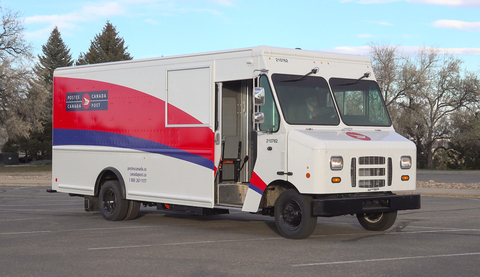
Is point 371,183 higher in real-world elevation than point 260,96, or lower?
lower

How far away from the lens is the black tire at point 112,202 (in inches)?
520

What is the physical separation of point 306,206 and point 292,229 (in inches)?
23.1

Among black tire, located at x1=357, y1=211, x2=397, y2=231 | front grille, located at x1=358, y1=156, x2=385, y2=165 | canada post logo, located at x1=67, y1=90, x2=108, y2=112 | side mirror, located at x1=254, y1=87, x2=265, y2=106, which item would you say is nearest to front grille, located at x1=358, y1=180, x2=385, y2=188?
front grille, located at x1=358, y1=156, x2=385, y2=165

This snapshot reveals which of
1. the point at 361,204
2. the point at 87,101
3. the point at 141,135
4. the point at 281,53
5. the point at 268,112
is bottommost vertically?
the point at 361,204

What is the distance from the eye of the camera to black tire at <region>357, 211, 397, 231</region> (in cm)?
1127

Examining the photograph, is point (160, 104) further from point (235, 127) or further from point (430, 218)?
point (430, 218)

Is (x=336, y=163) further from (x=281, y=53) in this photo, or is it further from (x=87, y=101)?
(x=87, y=101)

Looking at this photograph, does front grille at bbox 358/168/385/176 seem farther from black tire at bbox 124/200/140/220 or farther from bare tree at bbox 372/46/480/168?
bare tree at bbox 372/46/480/168

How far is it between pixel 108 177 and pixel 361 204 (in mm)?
6077

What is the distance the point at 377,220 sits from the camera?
11.5 metres

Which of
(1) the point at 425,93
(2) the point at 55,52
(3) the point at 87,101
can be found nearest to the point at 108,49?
(2) the point at 55,52

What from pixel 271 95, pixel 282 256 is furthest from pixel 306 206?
pixel 271 95

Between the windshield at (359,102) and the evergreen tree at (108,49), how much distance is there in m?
59.7

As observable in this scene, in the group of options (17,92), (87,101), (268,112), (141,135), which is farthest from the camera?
(17,92)
